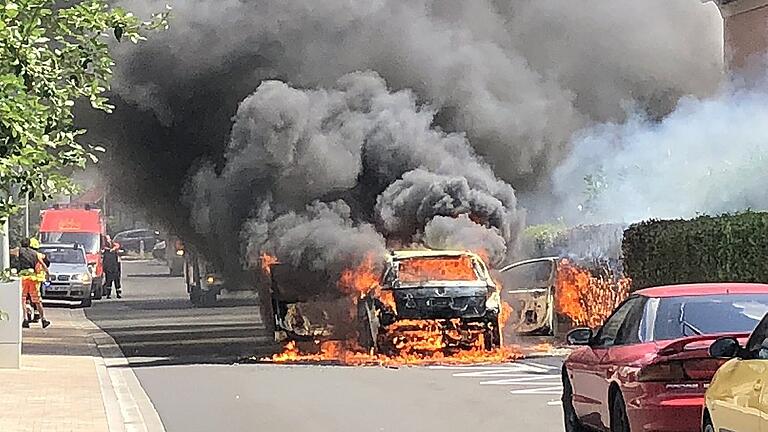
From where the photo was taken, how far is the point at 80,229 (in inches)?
1709

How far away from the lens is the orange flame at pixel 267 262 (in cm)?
2120

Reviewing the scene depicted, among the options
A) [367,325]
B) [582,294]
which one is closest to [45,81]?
[367,325]

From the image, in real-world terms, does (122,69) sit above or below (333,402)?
above

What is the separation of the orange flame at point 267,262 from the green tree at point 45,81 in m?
10.7

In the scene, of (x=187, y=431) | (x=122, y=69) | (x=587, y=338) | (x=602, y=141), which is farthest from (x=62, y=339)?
(x=587, y=338)

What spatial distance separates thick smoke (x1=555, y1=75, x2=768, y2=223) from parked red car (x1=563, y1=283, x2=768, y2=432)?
11809 millimetres

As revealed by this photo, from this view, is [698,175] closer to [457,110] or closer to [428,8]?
[457,110]

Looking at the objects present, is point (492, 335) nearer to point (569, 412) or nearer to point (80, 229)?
point (569, 412)

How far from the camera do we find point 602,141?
2675cm

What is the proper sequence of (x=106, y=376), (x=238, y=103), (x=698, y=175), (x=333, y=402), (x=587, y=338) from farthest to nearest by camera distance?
1. (x=238, y=103)
2. (x=698, y=175)
3. (x=106, y=376)
4. (x=333, y=402)
5. (x=587, y=338)

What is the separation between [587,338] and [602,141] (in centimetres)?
1596

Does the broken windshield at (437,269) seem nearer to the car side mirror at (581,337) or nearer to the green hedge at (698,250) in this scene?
the green hedge at (698,250)

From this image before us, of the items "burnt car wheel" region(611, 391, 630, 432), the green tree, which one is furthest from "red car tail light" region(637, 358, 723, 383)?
the green tree

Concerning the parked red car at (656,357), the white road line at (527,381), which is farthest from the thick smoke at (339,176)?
the parked red car at (656,357)
